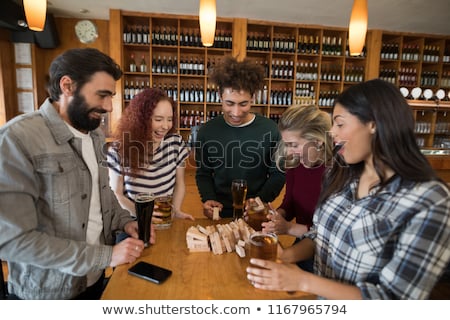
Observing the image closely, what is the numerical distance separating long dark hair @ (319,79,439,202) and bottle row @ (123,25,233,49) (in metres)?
4.26

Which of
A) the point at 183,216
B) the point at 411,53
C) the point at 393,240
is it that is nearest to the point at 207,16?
the point at 183,216

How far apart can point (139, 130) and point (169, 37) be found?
3.56 metres

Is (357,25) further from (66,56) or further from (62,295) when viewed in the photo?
(62,295)

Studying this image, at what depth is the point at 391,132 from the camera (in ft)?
2.74

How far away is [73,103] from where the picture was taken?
3.76ft

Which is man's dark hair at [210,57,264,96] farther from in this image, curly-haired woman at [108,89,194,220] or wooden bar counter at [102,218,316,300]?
wooden bar counter at [102,218,316,300]

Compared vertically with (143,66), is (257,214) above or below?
below

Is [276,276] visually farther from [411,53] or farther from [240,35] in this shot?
[411,53]

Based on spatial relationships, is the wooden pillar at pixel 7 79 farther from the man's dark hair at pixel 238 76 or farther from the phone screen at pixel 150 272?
the phone screen at pixel 150 272

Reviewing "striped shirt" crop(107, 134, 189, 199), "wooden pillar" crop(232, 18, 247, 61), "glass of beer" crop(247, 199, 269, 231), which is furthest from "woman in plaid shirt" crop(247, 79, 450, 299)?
"wooden pillar" crop(232, 18, 247, 61)

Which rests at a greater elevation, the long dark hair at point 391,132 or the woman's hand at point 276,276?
the long dark hair at point 391,132

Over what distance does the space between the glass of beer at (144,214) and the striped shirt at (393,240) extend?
66 cm

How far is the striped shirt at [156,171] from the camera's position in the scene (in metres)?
1.65

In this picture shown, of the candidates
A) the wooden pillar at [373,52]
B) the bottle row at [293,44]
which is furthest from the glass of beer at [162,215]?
the wooden pillar at [373,52]
